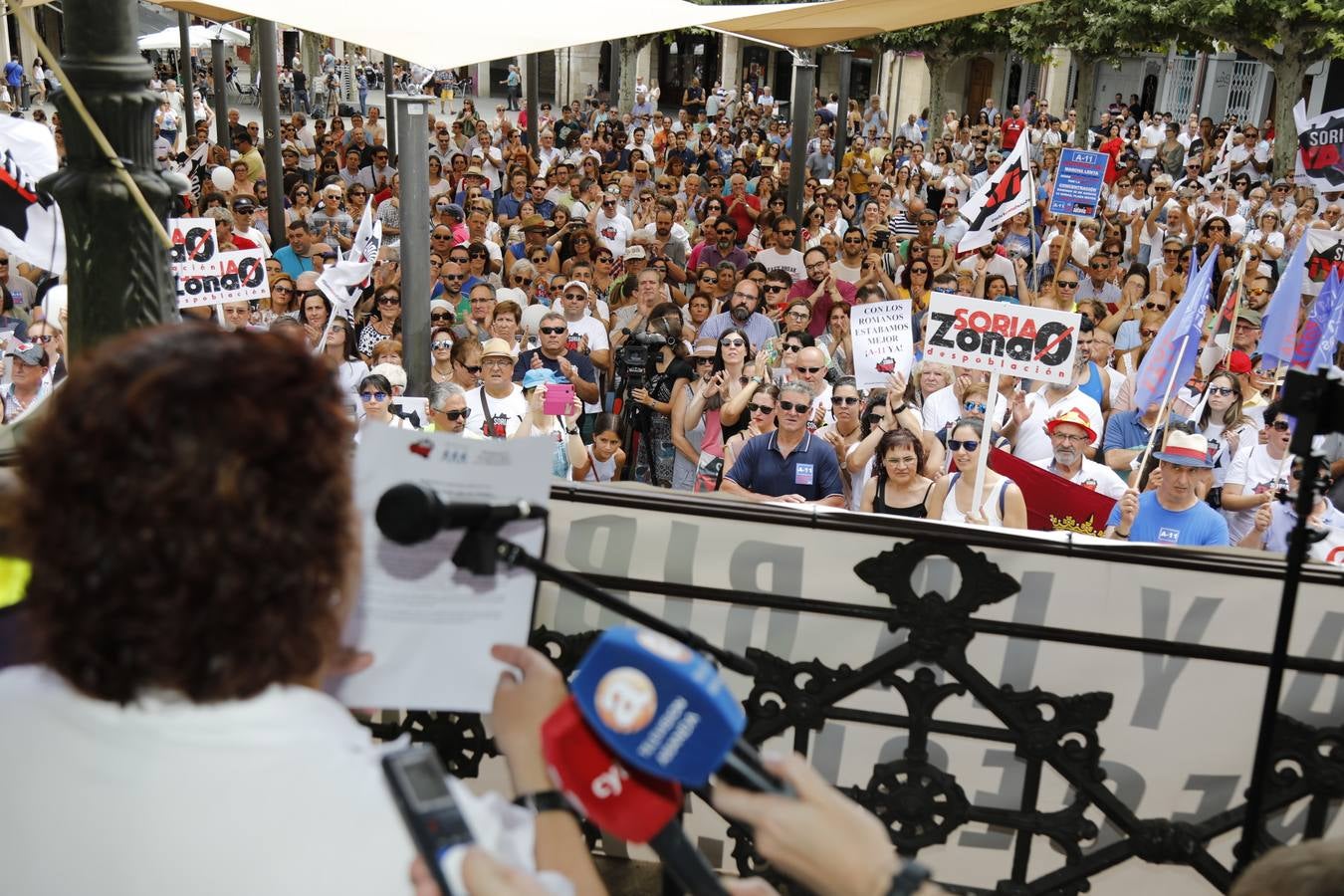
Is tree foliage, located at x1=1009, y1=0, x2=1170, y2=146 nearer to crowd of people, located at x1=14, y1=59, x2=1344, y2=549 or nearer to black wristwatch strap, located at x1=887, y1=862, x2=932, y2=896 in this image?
crowd of people, located at x1=14, y1=59, x2=1344, y2=549

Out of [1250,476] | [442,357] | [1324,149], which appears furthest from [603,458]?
[1324,149]

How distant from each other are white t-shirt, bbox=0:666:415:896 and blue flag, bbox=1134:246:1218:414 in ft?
21.6

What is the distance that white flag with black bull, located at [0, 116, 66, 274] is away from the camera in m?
5.11

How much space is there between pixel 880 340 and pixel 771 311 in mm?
2153

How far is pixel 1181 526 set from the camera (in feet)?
18.8

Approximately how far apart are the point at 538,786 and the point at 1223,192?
51.6 ft

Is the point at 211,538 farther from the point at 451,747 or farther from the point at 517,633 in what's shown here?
the point at 451,747

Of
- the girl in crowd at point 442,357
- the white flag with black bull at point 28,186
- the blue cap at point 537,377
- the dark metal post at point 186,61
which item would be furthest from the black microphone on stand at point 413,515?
the dark metal post at point 186,61

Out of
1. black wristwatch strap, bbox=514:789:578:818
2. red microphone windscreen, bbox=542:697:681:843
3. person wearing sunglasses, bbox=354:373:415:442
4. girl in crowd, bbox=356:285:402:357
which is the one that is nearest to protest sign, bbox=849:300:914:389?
person wearing sunglasses, bbox=354:373:415:442

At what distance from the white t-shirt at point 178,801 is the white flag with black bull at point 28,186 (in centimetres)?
425

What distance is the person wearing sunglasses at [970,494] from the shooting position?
5.81 meters

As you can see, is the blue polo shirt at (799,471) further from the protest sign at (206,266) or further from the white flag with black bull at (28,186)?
the protest sign at (206,266)

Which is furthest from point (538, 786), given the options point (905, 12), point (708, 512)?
point (905, 12)

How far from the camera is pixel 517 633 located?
2172 mm
